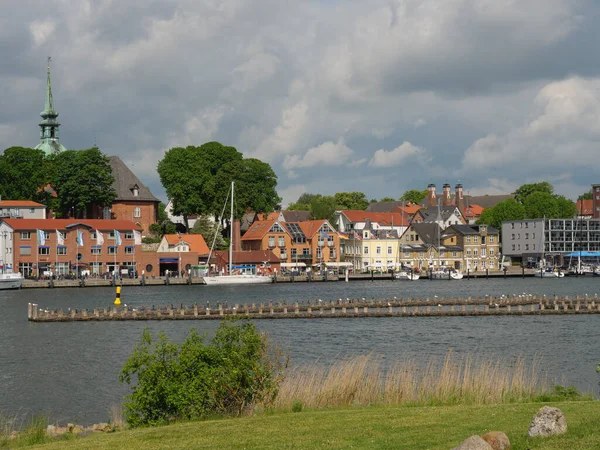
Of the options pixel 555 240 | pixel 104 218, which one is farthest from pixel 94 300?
pixel 555 240

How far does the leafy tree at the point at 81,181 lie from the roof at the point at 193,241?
464 inches

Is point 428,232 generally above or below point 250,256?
above

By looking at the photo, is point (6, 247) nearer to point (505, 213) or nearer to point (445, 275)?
point (445, 275)

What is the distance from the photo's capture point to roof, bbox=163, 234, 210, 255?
392 ft

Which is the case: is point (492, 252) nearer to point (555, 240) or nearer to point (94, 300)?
point (555, 240)

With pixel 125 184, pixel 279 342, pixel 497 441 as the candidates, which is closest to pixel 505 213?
pixel 125 184

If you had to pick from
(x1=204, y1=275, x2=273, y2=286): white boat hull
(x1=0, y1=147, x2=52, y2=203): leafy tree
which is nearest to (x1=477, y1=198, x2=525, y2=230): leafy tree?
(x1=204, y1=275, x2=273, y2=286): white boat hull

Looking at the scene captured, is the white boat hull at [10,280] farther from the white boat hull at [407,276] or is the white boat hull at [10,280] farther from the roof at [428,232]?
the roof at [428,232]

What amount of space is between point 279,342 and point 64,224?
69.0 m

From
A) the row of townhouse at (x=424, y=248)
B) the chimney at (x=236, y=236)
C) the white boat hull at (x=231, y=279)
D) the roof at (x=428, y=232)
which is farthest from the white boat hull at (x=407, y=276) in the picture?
the white boat hull at (x=231, y=279)

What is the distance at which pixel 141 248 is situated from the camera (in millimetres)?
116250

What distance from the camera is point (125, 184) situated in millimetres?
131125

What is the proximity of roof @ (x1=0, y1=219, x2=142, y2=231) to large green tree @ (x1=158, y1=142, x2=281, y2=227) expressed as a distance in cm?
1073

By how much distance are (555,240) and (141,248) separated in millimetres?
77518
